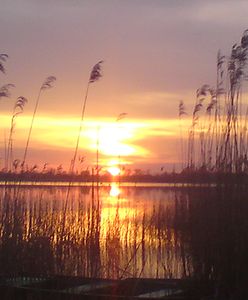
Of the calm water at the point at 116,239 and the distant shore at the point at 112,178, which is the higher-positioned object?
the distant shore at the point at 112,178

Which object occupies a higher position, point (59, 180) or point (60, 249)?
point (59, 180)

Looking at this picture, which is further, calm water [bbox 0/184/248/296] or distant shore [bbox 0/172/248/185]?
distant shore [bbox 0/172/248/185]

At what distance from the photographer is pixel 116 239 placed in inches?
288

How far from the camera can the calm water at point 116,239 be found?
5.76 m

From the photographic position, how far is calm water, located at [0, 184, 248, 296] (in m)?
5.76

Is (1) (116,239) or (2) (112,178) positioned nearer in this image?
(1) (116,239)

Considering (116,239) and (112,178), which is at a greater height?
(112,178)

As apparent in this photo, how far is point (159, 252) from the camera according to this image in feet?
25.4

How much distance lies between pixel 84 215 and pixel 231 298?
2225mm

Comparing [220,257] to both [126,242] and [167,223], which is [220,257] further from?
[167,223]

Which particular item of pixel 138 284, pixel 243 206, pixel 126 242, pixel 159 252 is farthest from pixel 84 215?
pixel 243 206

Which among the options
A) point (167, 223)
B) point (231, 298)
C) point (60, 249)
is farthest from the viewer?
point (167, 223)

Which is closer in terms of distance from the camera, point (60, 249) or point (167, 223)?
point (60, 249)

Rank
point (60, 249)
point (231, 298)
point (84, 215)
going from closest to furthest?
1. point (231, 298)
2. point (60, 249)
3. point (84, 215)
